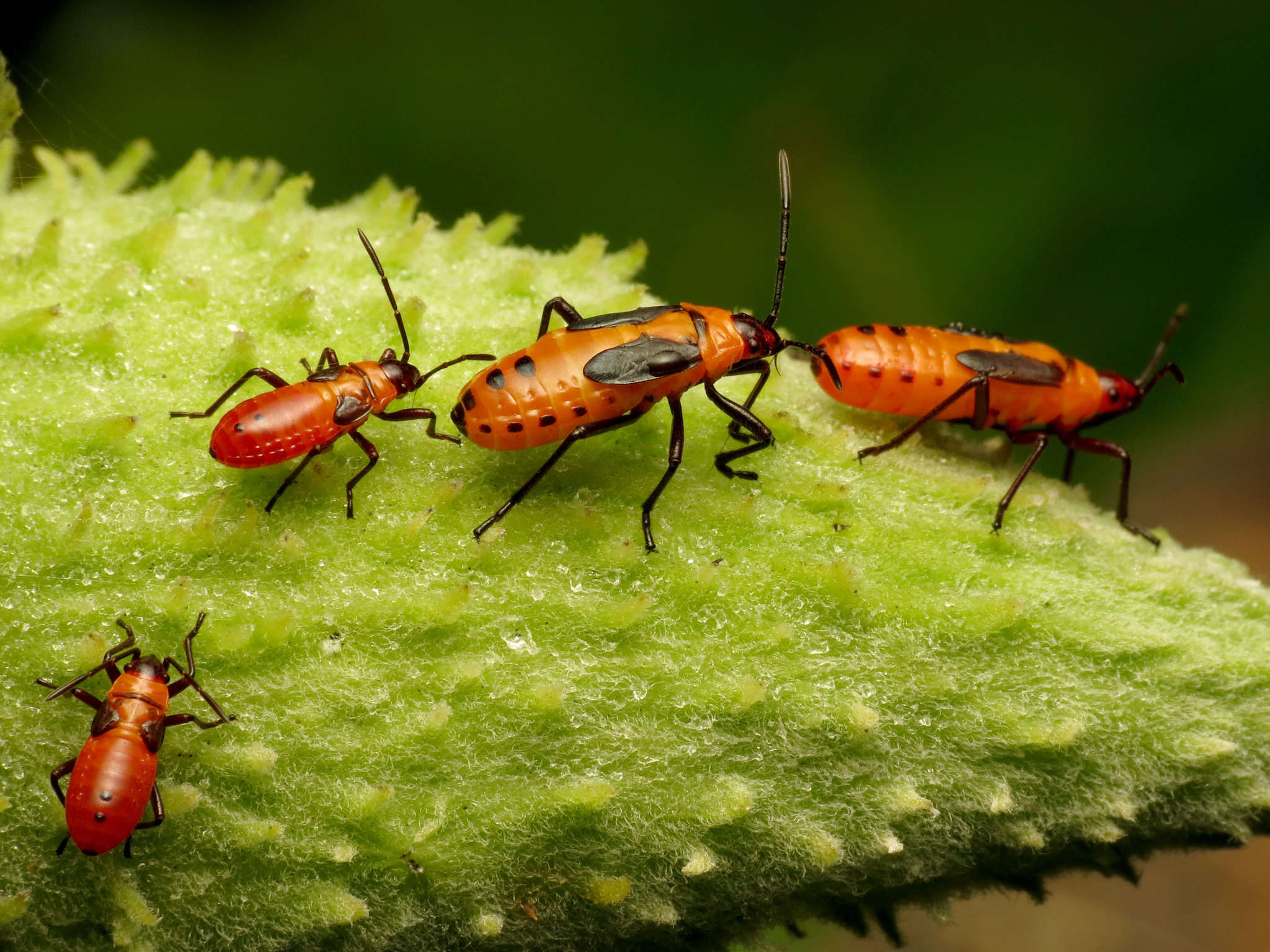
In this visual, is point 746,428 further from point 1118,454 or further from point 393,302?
point 1118,454

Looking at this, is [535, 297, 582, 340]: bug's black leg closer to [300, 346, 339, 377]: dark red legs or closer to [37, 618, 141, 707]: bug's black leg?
[300, 346, 339, 377]: dark red legs

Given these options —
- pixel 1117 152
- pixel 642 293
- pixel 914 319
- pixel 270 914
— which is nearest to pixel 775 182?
pixel 914 319

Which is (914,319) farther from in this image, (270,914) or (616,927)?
(270,914)

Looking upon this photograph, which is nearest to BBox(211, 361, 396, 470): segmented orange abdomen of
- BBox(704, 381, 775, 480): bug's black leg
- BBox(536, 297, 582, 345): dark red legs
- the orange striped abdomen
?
BBox(536, 297, 582, 345): dark red legs

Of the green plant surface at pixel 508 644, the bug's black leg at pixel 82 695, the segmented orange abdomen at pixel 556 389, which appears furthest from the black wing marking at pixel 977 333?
the bug's black leg at pixel 82 695

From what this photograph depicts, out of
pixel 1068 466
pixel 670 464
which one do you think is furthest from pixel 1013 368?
pixel 670 464
